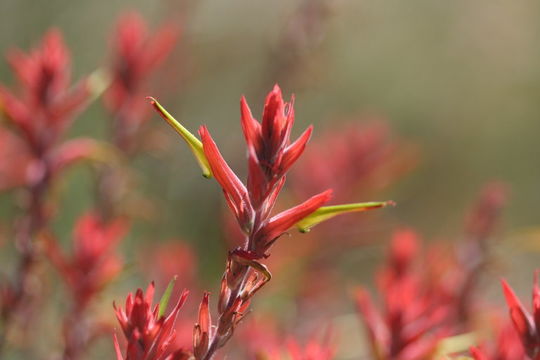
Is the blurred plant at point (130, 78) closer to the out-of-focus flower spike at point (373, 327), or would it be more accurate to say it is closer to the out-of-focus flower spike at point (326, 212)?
the out-of-focus flower spike at point (373, 327)

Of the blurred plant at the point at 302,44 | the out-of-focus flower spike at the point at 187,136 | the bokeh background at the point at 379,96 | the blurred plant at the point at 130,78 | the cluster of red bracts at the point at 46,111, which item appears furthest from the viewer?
the bokeh background at the point at 379,96

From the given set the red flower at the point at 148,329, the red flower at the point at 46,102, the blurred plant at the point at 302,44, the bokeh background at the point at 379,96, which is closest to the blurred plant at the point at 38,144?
the red flower at the point at 46,102

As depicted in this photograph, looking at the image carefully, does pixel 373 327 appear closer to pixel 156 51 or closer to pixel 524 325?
pixel 524 325

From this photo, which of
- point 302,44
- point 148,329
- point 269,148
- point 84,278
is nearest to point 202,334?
point 148,329

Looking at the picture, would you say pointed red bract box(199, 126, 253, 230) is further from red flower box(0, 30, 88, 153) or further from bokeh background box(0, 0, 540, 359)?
bokeh background box(0, 0, 540, 359)

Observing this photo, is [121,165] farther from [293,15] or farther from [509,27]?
[509,27]
